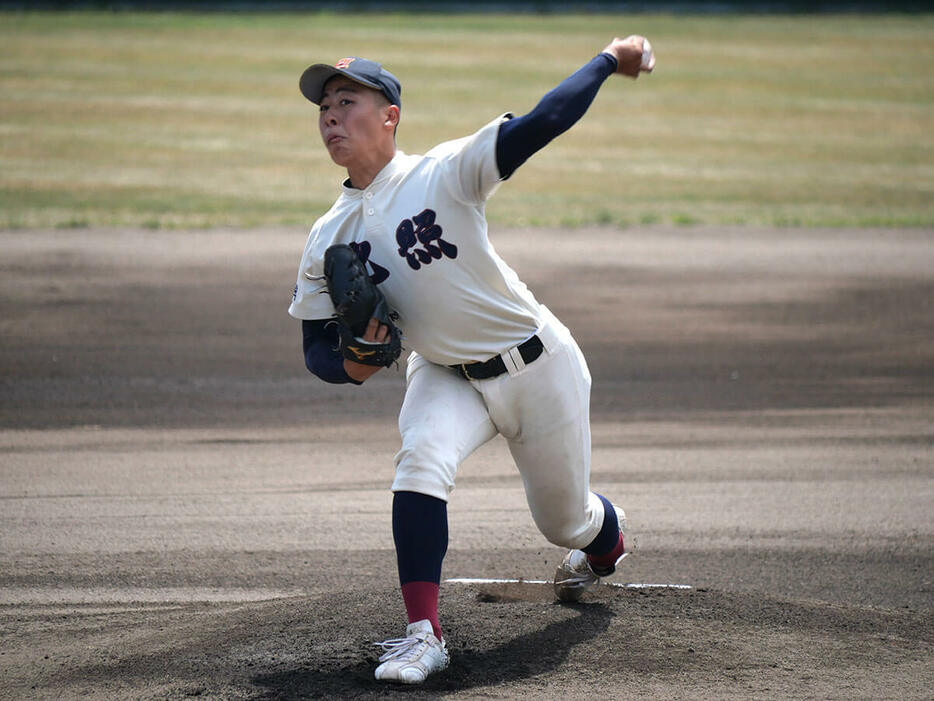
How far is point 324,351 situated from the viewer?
379 cm

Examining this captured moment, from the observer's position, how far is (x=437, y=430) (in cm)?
367

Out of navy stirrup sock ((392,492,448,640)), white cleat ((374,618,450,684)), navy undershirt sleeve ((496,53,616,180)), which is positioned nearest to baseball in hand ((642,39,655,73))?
navy undershirt sleeve ((496,53,616,180))

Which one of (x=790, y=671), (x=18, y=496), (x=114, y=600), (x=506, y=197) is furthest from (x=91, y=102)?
(x=790, y=671)

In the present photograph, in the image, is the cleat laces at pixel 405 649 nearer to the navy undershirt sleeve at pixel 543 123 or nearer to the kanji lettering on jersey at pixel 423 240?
the kanji lettering on jersey at pixel 423 240

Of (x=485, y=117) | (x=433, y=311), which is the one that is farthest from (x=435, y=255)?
(x=485, y=117)

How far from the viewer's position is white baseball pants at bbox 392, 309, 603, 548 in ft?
12.0

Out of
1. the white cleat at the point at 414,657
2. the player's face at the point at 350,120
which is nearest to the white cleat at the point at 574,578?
the white cleat at the point at 414,657

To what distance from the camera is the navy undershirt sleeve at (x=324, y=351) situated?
3.73 m

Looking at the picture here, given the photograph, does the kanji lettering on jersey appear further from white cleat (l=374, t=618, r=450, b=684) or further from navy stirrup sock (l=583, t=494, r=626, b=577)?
navy stirrup sock (l=583, t=494, r=626, b=577)

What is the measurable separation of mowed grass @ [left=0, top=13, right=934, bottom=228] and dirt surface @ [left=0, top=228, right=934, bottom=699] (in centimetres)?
396

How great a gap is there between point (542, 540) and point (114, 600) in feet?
6.30

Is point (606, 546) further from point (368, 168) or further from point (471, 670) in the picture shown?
point (368, 168)

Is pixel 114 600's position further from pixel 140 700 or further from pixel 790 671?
pixel 790 671

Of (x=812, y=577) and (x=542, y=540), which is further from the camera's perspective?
(x=542, y=540)
